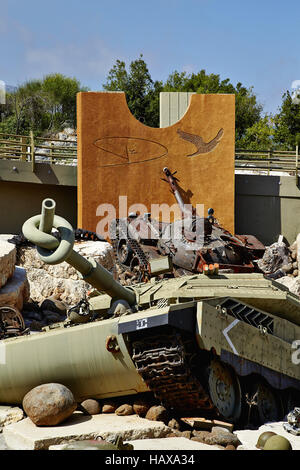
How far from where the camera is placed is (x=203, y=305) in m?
10.5

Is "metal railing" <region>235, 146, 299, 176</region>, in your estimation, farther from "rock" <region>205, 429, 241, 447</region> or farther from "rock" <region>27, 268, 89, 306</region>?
"rock" <region>205, 429, 241, 447</region>

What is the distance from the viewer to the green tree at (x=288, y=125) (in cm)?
3922

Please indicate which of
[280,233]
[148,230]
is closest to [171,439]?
[148,230]

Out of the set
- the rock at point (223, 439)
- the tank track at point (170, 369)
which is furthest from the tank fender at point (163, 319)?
the rock at point (223, 439)

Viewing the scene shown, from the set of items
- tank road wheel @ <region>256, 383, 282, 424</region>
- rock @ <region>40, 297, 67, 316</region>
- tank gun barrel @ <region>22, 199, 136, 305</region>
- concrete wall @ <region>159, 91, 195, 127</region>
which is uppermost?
concrete wall @ <region>159, 91, 195, 127</region>

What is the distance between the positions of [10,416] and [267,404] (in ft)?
12.8

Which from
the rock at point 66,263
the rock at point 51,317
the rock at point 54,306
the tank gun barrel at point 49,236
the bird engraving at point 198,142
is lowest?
the rock at point 51,317

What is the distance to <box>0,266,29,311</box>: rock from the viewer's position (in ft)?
54.6

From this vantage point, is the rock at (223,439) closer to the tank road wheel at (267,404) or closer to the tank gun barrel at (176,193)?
the tank road wheel at (267,404)

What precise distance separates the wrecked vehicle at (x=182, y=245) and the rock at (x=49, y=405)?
7.85 meters

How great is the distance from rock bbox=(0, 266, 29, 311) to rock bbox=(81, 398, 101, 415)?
5.72 metres

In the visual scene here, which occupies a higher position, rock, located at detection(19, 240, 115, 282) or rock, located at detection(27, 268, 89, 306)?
rock, located at detection(19, 240, 115, 282)

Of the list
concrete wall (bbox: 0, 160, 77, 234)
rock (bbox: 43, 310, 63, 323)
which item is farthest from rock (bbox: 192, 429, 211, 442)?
concrete wall (bbox: 0, 160, 77, 234)

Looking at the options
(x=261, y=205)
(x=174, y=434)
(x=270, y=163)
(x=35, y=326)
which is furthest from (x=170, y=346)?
(x=270, y=163)
